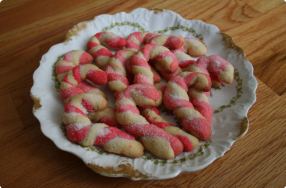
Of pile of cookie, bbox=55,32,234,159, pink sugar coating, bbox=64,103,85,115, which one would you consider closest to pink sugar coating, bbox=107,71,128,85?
pile of cookie, bbox=55,32,234,159

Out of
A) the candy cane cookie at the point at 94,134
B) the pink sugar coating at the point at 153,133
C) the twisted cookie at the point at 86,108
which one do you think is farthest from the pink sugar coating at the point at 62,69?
the pink sugar coating at the point at 153,133

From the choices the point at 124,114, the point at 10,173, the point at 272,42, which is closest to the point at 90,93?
the point at 124,114

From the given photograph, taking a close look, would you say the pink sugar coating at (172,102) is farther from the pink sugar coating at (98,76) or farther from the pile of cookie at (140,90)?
the pink sugar coating at (98,76)

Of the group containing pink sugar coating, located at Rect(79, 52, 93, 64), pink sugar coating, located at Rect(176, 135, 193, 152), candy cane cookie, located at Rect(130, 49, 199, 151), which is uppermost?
pink sugar coating, located at Rect(79, 52, 93, 64)

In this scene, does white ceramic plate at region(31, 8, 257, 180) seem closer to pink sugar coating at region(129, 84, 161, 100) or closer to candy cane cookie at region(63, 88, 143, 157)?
candy cane cookie at region(63, 88, 143, 157)

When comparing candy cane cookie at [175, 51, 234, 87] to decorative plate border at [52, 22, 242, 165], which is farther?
candy cane cookie at [175, 51, 234, 87]

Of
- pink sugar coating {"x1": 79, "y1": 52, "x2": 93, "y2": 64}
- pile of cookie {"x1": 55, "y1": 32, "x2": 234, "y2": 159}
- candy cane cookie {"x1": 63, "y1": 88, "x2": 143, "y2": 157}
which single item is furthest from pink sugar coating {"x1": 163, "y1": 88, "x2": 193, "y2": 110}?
pink sugar coating {"x1": 79, "y1": 52, "x2": 93, "y2": 64}

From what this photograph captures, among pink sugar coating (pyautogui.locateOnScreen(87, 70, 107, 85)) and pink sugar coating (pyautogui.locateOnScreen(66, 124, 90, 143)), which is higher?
pink sugar coating (pyautogui.locateOnScreen(87, 70, 107, 85))
